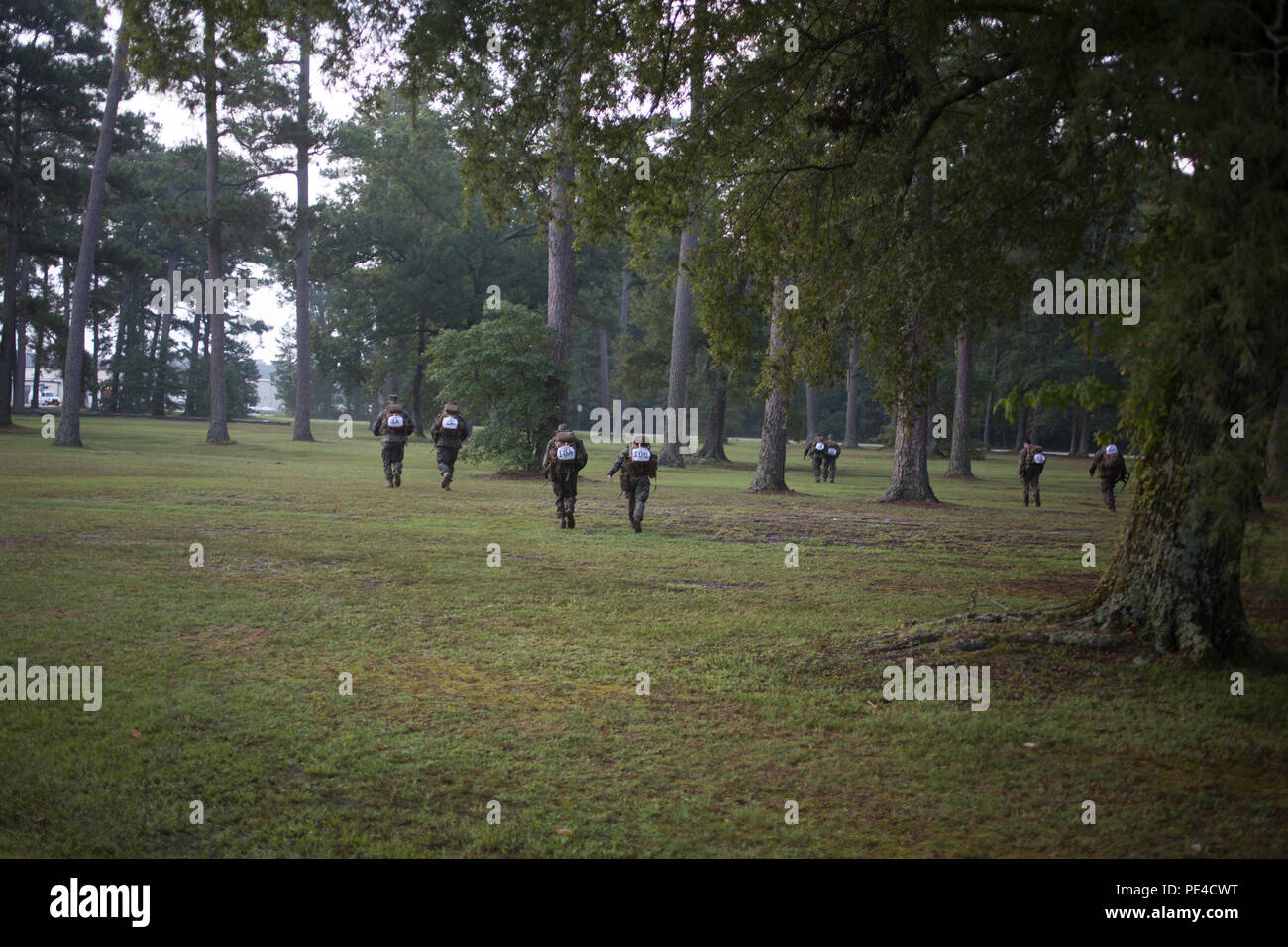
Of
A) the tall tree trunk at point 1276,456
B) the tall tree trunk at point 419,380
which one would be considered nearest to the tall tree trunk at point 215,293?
the tall tree trunk at point 419,380

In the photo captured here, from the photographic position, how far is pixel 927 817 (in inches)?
218

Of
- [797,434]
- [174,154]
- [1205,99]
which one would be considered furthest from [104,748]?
[174,154]

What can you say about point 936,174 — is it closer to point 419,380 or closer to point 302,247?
point 302,247

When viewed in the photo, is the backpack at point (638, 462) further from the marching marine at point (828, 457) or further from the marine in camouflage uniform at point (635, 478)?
the marching marine at point (828, 457)

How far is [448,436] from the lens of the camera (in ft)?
81.7

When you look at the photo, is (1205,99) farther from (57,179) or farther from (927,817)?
(57,179)

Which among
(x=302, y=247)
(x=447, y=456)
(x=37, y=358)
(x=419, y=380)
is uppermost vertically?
(x=302, y=247)

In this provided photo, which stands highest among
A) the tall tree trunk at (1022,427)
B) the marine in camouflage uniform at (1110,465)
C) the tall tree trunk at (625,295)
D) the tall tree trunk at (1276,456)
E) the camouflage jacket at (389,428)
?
the tall tree trunk at (625,295)

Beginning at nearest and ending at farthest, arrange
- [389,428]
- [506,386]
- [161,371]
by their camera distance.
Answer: [389,428] → [506,386] → [161,371]

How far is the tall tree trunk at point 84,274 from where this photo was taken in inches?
1321

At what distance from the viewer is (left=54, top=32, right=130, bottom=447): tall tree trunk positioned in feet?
110

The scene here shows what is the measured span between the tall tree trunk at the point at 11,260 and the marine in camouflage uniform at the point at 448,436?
23529 millimetres

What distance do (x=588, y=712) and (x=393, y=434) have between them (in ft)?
60.7

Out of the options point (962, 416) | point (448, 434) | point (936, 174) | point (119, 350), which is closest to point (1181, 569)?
point (936, 174)
